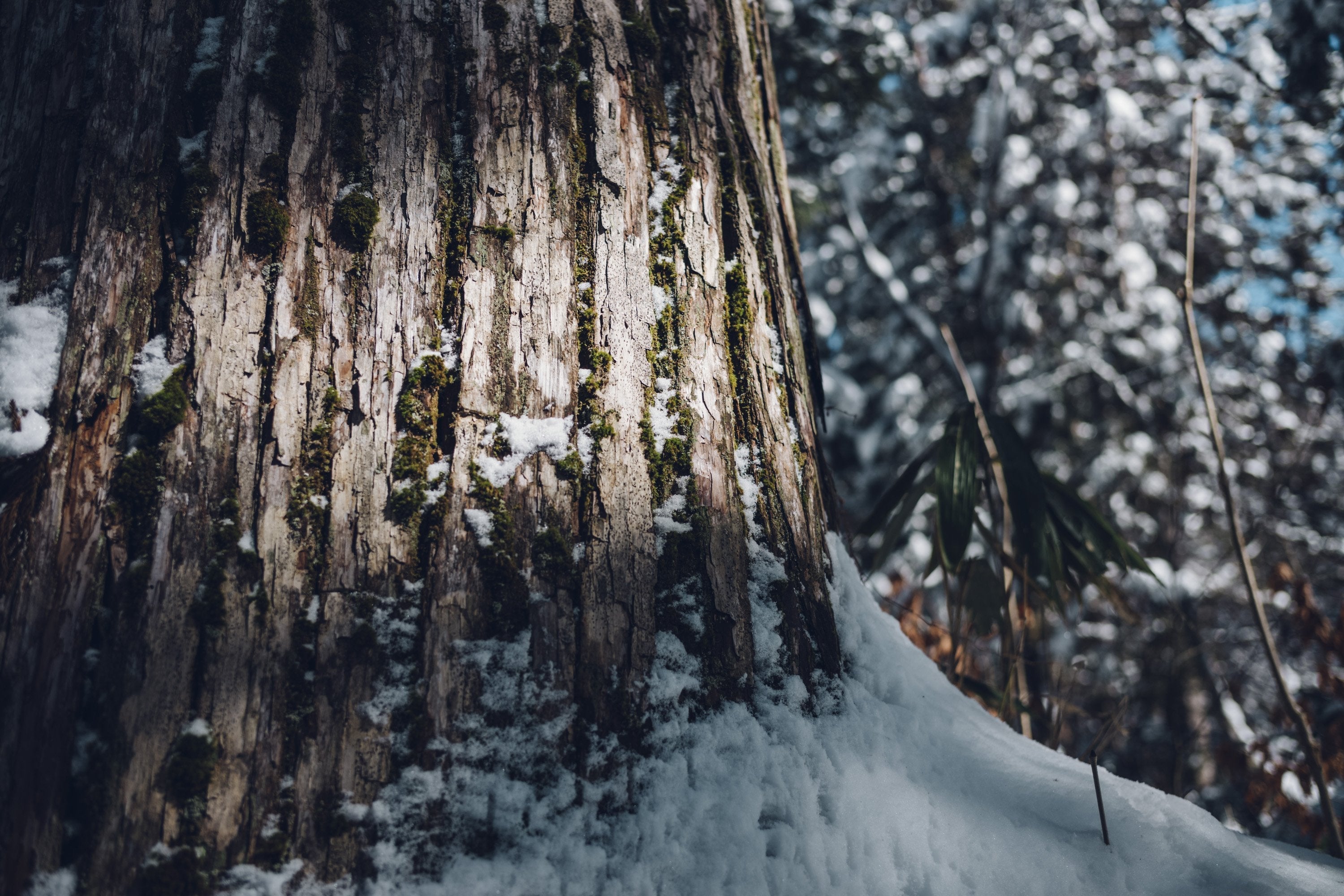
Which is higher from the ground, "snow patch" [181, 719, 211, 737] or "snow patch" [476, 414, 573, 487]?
"snow patch" [476, 414, 573, 487]

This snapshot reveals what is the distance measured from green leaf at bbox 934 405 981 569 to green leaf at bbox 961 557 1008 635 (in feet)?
1.60

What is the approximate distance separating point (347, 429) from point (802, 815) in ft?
2.43

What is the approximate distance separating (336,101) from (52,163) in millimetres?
358

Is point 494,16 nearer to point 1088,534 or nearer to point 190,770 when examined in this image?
point 190,770

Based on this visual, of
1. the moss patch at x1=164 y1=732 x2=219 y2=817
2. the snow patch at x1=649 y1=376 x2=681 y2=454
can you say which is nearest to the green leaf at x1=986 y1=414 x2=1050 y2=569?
the snow patch at x1=649 y1=376 x2=681 y2=454

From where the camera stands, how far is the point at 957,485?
172 centimetres

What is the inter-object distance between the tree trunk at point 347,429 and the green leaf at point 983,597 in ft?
4.36

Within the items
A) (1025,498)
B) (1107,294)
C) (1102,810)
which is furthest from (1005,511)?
(1107,294)

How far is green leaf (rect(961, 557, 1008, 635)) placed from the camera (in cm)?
216

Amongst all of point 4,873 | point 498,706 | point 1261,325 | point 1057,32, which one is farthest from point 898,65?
point 4,873

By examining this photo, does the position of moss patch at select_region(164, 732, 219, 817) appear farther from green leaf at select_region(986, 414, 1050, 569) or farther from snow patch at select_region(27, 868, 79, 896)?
green leaf at select_region(986, 414, 1050, 569)

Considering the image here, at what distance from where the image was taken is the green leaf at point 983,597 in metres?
2.16

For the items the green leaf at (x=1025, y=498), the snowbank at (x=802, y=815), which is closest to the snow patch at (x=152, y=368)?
the snowbank at (x=802, y=815)

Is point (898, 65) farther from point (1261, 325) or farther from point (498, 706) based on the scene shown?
point (498, 706)
